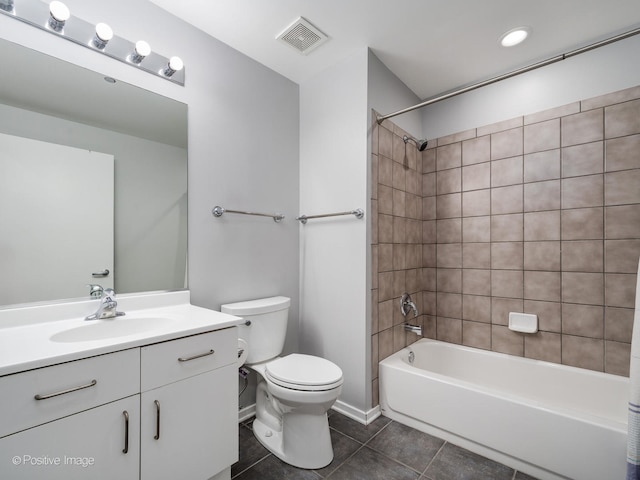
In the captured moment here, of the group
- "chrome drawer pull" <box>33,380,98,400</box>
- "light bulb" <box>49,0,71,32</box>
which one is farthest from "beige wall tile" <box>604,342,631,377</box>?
"light bulb" <box>49,0,71,32</box>

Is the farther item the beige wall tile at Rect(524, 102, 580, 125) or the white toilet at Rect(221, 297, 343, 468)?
the beige wall tile at Rect(524, 102, 580, 125)

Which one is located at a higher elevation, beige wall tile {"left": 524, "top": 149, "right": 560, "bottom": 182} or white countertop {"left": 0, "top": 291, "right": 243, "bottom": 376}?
beige wall tile {"left": 524, "top": 149, "right": 560, "bottom": 182}

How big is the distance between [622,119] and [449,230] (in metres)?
1.19

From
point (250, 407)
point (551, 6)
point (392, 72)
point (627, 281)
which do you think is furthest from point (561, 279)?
point (250, 407)

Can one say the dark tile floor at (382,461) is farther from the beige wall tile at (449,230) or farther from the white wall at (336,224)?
the beige wall tile at (449,230)

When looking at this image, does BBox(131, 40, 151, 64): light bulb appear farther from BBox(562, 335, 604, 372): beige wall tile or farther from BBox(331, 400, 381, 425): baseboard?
BBox(562, 335, 604, 372): beige wall tile

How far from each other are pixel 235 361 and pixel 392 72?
2216 mm

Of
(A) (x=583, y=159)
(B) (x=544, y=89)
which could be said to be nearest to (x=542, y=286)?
(A) (x=583, y=159)

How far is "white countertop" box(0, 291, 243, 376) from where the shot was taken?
88 centimetres

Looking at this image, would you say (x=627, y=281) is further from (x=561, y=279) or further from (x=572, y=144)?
(x=572, y=144)

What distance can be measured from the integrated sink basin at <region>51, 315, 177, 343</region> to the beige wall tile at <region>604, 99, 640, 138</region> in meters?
2.68

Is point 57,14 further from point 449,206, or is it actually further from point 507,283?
point 507,283

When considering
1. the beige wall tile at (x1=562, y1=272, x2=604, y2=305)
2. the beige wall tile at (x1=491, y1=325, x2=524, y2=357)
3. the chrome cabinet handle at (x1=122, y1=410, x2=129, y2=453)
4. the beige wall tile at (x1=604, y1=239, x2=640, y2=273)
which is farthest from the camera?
the beige wall tile at (x1=491, y1=325, x2=524, y2=357)

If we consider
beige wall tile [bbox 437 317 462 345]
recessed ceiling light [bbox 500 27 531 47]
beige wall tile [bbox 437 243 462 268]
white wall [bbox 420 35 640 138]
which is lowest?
beige wall tile [bbox 437 317 462 345]
